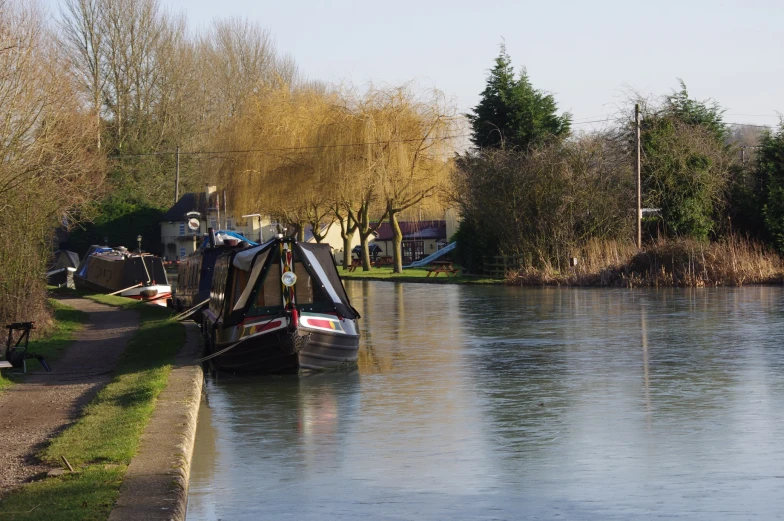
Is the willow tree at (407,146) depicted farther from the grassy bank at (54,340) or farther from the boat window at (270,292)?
the boat window at (270,292)

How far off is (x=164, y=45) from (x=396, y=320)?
2191 inches

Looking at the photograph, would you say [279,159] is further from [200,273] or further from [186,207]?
[186,207]

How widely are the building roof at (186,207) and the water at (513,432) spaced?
57515mm

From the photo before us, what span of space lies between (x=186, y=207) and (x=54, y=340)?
206 ft

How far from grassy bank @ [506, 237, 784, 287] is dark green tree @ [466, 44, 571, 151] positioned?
12684mm

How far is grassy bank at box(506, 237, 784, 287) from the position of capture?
38.8m

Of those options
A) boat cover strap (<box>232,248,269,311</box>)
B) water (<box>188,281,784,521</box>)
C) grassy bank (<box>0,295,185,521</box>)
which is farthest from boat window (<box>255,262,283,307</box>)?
grassy bank (<box>0,295,185,521</box>)

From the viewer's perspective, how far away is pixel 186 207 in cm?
8425

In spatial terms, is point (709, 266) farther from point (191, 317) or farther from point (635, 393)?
point (635, 393)

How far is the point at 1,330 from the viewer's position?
2073cm

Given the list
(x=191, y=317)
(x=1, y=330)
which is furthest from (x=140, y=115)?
(x=1, y=330)

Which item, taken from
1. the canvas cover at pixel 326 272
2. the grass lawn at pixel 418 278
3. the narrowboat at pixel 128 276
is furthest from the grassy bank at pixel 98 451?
the grass lawn at pixel 418 278

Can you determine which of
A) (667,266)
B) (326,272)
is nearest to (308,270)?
(326,272)

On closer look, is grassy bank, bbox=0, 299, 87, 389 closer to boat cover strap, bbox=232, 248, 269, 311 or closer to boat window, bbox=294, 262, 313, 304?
boat cover strap, bbox=232, 248, 269, 311
